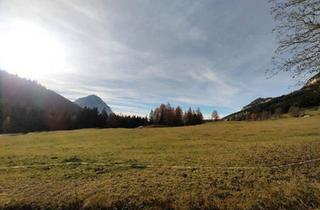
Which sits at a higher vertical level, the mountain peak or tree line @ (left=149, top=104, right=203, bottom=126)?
tree line @ (left=149, top=104, right=203, bottom=126)

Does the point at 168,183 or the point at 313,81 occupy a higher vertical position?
the point at 313,81

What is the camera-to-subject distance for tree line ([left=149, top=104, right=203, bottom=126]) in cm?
15555

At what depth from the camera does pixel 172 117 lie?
6329 inches

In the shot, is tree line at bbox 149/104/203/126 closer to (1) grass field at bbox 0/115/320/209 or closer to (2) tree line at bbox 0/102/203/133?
(2) tree line at bbox 0/102/203/133

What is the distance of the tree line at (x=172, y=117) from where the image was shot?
155550mm

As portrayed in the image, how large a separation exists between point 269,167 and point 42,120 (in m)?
168

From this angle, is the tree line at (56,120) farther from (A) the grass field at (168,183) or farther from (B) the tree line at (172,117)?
(A) the grass field at (168,183)

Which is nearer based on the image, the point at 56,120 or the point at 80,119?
the point at 80,119

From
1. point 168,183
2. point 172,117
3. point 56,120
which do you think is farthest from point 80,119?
point 168,183

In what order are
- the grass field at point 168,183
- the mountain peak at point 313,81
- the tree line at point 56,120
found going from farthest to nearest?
1. the tree line at point 56,120
2. the mountain peak at point 313,81
3. the grass field at point 168,183

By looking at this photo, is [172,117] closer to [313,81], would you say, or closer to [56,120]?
[56,120]

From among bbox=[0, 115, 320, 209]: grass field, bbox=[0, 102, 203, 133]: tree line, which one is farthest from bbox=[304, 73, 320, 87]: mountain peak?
bbox=[0, 102, 203, 133]: tree line

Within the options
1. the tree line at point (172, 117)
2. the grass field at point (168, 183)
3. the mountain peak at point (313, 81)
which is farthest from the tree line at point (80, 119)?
the mountain peak at point (313, 81)

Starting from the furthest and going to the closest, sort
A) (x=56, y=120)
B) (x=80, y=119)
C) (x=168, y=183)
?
(x=56, y=120) → (x=80, y=119) → (x=168, y=183)
